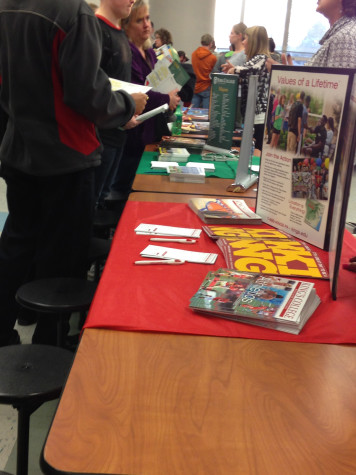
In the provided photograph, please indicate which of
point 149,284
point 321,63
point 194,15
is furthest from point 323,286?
point 194,15

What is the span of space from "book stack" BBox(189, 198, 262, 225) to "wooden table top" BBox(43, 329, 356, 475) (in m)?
0.78

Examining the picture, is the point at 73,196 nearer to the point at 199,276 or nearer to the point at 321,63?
the point at 199,276

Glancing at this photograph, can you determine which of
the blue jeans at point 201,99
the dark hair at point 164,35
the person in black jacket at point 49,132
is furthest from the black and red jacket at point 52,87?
the blue jeans at point 201,99

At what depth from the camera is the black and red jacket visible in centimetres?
182

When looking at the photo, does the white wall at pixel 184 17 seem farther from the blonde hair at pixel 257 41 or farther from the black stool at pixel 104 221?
the black stool at pixel 104 221

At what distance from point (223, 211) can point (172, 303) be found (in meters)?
0.74

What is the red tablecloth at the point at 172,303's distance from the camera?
1.04 metres

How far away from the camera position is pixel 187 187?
2316mm

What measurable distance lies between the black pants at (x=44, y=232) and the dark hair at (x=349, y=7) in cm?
187

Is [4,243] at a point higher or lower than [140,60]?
lower

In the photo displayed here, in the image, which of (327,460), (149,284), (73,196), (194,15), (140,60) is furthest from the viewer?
(194,15)

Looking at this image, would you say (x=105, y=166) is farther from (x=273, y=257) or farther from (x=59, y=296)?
(x=273, y=257)

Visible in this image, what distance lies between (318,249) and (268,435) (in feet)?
2.91

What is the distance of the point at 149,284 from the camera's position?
4.07 feet
